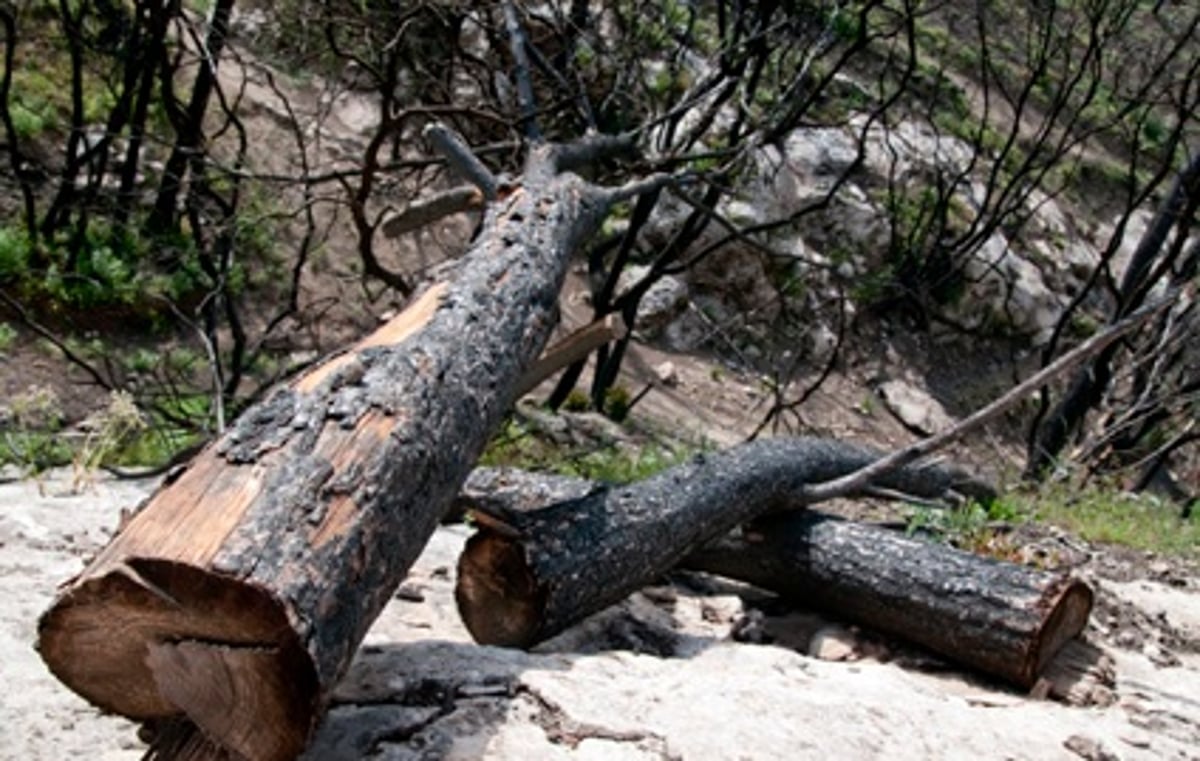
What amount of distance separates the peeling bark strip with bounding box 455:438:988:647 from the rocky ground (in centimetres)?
15

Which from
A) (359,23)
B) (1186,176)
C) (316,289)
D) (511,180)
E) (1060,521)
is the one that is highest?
(1186,176)

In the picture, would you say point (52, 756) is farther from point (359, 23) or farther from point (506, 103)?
point (506, 103)

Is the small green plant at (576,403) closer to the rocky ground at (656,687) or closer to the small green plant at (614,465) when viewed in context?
the small green plant at (614,465)

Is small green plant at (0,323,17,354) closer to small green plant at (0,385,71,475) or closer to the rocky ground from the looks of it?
small green plant at (0,385,71,475)

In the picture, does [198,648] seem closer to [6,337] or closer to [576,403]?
[6,337]

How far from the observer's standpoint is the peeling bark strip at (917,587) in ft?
13.0

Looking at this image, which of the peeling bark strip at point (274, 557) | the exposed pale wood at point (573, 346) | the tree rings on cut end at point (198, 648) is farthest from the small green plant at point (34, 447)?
the tree rings on cut end at point (198, 648)

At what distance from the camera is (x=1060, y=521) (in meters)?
→ 6.28

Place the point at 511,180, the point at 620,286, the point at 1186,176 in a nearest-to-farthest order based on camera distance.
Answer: the point at 511,180 < the point at 1186,176 < the point at 620,286

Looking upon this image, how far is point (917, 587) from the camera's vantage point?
4188 millimetres

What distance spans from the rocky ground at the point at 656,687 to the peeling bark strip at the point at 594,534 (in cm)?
15

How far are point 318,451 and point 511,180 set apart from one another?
2386 mm

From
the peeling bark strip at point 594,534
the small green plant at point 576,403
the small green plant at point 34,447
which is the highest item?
the peeling bark strip at point 594,534

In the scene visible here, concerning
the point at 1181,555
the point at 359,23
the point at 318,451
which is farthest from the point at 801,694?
the point at 359,23
